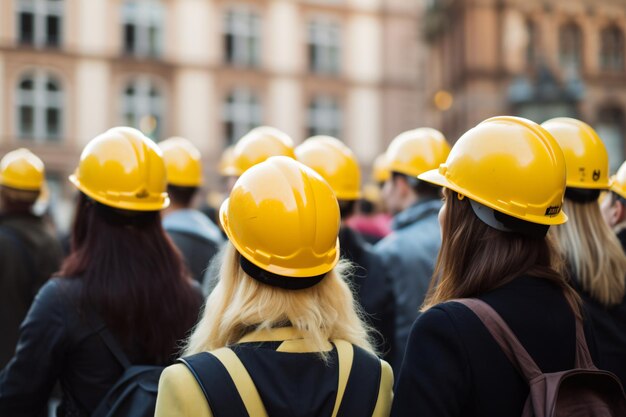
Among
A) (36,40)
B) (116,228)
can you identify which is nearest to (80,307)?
(116,228)

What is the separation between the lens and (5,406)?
9.25 feet

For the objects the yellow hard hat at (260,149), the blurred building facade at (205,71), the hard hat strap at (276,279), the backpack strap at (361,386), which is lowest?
the backpack strap at (361,386)

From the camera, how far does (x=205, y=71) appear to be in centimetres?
2792

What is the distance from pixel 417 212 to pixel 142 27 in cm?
2475

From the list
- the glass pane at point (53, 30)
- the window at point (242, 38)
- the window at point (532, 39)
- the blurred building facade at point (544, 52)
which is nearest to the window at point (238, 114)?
the window at point (242, 38)

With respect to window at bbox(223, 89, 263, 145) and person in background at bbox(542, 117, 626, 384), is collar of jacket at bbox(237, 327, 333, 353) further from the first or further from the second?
window at bbox(223, 89, 263, 145)

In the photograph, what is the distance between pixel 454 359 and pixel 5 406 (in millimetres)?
1837

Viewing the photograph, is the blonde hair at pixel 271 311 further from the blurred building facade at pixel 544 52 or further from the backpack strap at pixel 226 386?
the blurred building facade at pixel 544 52

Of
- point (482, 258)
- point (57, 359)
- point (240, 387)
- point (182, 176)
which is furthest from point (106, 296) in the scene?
point (182, 176)

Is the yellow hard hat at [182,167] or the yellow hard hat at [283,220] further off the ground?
the yellow hard hat at [182,167]

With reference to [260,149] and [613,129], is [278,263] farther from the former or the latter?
[613,129]

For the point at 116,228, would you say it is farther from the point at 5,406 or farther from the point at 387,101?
the point at 387,101

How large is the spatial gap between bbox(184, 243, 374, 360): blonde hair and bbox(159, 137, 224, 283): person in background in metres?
2.51

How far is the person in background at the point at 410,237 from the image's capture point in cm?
451
